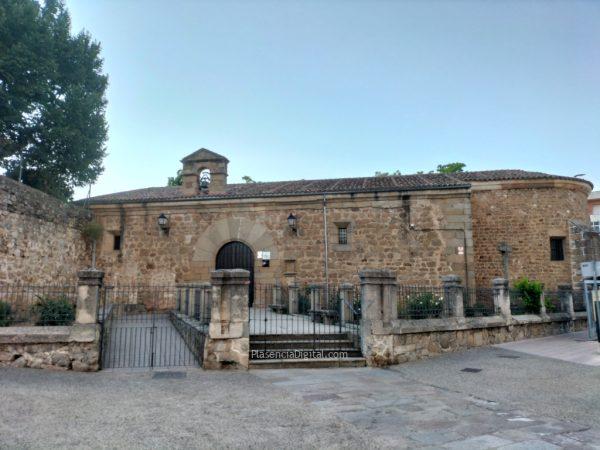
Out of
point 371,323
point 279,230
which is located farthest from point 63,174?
point 371,323

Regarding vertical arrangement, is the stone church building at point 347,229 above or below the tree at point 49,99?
below

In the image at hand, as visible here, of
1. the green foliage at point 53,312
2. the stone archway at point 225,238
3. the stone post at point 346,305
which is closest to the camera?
the green foliage at point 53,312

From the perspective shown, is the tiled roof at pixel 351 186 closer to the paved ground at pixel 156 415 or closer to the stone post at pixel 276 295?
the stone post at pixel 276 295

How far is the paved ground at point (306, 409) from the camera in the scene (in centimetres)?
410

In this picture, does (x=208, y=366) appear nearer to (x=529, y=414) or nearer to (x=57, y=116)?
(x=529, y=414)

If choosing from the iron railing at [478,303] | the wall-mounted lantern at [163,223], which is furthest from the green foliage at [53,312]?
the iron railing at [478,303]

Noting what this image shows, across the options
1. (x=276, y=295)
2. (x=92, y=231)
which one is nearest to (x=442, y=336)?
(x=276, y=295)

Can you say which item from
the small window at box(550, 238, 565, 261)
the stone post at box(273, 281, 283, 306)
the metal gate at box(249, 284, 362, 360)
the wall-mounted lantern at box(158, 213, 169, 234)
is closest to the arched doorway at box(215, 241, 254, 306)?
the stone post at box(273, 281, 283, 306)

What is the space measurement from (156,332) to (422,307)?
23.3 feet

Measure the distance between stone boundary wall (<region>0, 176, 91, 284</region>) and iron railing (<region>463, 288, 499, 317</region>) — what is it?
12210 millimetres

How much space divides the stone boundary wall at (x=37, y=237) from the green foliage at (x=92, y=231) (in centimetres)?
26

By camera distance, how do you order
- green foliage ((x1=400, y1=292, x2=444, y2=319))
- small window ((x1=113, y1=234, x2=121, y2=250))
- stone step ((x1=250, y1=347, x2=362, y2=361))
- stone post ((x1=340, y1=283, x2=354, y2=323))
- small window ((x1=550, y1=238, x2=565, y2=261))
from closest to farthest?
stone step ((x1=250, y1=347, x2=362, y2=361)), green foliage ((x1=400, y1=292, x2=444, y2=319)), stone post ((x1=340, y1=283, x2=354, y2=323)), small window ((x1=550, y1=238, x2=565, y2=261)), small window ((x1=113, y1=234, x2=121, y2=250))

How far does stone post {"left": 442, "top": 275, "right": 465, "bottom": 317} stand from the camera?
9.58 m

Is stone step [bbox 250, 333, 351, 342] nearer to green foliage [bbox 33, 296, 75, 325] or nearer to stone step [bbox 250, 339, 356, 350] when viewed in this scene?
stone step [bbox 250, 339, 356, 350]
